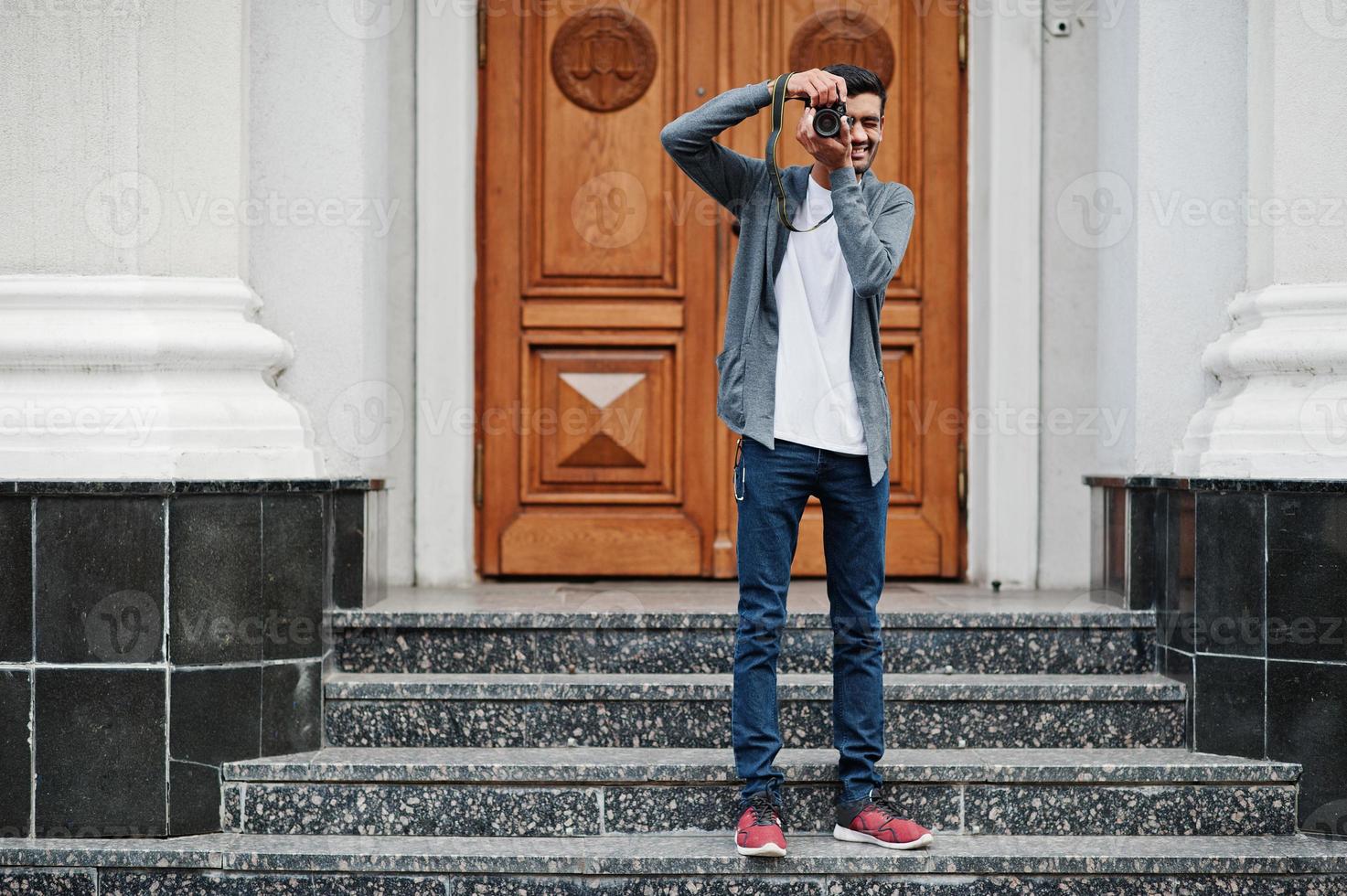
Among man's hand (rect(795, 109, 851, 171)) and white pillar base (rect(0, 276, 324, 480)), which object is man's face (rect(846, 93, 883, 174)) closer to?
man's hand (rect(795, 109, 851, 171))

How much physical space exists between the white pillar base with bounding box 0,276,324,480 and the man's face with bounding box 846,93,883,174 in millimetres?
1831

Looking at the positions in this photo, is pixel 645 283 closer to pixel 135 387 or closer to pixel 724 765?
pixel 135 387

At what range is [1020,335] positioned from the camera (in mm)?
4871

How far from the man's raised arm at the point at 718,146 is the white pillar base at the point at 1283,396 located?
1642 mm

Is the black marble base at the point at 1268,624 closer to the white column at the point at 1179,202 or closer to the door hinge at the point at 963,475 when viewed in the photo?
the white column at the point at 1179,202

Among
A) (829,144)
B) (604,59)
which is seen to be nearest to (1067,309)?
(604,59)

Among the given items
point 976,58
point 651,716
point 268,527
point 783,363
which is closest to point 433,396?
point 268,527

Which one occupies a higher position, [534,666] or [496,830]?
[534,666]

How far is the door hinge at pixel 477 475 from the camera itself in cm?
500

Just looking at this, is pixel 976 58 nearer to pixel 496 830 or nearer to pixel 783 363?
pixel 783 363

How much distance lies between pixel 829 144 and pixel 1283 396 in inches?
68.4

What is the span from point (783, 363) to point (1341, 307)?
5.92ft

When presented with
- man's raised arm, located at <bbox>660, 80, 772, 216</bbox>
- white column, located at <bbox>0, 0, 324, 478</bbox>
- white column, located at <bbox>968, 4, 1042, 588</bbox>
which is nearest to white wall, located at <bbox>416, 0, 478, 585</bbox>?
white column, located at <bbox>0, 0, 324, 478</bbox>

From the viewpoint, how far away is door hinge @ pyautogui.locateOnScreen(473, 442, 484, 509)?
5.00 metres
